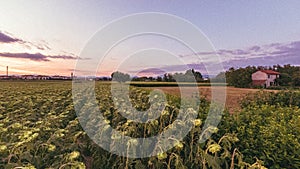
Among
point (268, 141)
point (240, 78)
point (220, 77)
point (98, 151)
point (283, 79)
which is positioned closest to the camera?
point (268, 141)

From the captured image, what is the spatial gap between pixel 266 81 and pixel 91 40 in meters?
58.0

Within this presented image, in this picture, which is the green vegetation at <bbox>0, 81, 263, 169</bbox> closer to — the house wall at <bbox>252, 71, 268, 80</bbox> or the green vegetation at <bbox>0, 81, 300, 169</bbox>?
the green vegetation at <bbox>0, 81, 300, 169</bbox>

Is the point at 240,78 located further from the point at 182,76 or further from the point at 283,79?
the point at 182,76

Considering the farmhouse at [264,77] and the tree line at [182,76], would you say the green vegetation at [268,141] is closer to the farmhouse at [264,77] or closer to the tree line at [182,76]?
the tree line at [182,76]

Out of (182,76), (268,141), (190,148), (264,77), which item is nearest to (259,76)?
(264,77)

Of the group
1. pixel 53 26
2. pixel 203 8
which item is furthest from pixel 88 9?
pixel 203 8

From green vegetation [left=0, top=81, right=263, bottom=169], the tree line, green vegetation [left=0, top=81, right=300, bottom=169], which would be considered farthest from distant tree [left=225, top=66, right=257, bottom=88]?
green vegetation [left=0, top=81, right=263, bottom=169]

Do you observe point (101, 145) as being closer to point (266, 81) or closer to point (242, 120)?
point (242, 120)

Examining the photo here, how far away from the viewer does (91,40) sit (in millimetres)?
3854

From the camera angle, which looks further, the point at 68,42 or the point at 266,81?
the point at 266,81

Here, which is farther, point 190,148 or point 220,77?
point 220,77

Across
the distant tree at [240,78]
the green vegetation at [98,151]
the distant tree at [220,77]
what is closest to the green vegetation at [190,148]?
the green vegetation at [98,151]

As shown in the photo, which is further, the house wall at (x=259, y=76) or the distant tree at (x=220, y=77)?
the house wall at (x=259, y=76)

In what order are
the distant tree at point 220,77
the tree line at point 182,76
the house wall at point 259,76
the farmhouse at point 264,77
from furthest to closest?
the house wall at point 259,76 → the farmhouse at point 264,77 → the tree line at point 182,76 → the distant tree at point 220,77
